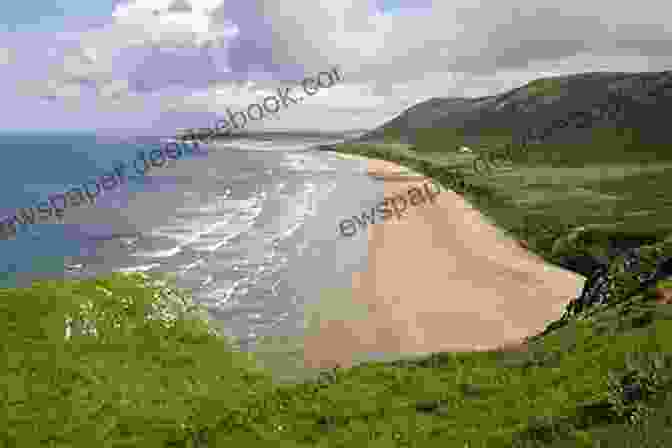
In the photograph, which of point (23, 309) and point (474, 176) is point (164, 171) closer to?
point (474, 176)

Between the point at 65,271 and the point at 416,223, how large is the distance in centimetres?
4695

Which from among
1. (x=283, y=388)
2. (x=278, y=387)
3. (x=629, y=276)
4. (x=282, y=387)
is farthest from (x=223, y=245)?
(x=283, y=388)

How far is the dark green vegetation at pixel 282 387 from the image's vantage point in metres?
17.7

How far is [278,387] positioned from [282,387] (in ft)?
1.08

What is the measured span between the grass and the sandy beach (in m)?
7.92

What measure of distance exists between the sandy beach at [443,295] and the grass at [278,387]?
26.0 feet

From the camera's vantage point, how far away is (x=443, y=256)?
68.6 meters

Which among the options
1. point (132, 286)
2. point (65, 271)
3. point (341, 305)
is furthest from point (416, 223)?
point (132, 286)
